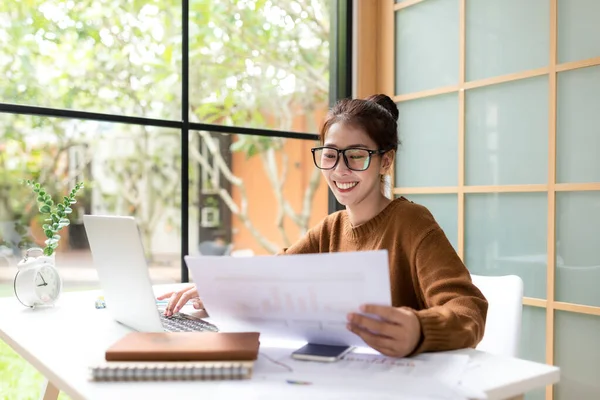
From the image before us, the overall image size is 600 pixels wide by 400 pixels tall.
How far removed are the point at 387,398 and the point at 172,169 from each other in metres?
5.10

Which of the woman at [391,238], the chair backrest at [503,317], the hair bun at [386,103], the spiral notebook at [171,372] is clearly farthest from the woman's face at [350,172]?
the spiral notebook at [171,372]

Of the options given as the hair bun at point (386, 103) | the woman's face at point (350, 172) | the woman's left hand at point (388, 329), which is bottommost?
the woman's left hand at point (388, 329)

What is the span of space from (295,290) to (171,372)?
0.21m

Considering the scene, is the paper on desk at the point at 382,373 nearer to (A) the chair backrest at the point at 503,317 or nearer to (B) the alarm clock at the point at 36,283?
(A) the chair backrest at the point at 503,317

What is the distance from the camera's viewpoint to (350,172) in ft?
4.48

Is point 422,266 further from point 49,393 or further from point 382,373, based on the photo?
point 49,393

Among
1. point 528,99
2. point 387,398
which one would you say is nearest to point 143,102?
point 528,99

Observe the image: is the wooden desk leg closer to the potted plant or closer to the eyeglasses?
the potted plant

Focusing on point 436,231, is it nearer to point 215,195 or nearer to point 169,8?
point 169,8

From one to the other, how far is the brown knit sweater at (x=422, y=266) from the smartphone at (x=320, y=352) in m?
0.12

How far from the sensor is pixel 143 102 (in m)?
4.97

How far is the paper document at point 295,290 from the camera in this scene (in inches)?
33.0

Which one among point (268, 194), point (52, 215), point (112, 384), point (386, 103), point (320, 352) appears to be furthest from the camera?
point (268, 194)

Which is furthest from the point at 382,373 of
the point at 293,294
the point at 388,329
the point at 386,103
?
the point at 386,103
